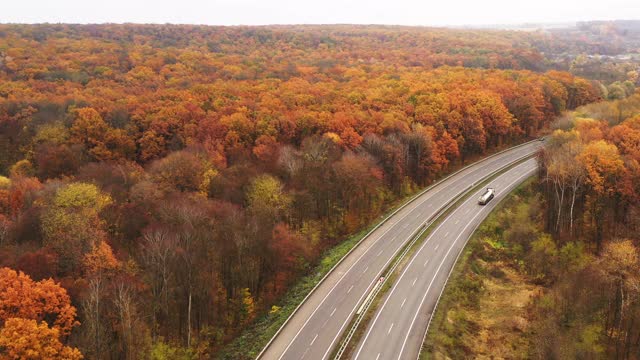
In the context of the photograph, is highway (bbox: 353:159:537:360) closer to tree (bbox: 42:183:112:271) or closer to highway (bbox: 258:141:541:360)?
highway (bbox: 258:141:541:360)

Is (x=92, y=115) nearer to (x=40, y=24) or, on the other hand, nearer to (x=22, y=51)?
(x=22, y=51)

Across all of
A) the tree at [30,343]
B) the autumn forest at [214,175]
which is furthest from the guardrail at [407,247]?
the tree at [30,343]

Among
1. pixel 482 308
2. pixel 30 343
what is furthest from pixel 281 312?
pixel 30 343

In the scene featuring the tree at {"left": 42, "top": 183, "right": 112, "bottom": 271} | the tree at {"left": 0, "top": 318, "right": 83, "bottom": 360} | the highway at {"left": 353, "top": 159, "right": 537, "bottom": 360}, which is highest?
the tree at {"left": 42, "top": 183, "right": 112, "bottom": 271}

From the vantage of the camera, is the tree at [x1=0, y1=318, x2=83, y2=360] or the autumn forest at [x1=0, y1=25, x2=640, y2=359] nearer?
the tree at [x1=0, y1=318, x2=83, y2=360]

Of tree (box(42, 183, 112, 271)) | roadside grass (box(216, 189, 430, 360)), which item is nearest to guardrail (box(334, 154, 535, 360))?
roadside grass (box(216, 189, 430, 360))

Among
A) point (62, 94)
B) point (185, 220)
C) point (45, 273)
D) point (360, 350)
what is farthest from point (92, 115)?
point (360, 350)

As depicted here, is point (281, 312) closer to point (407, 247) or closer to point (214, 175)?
point (407, 247)
